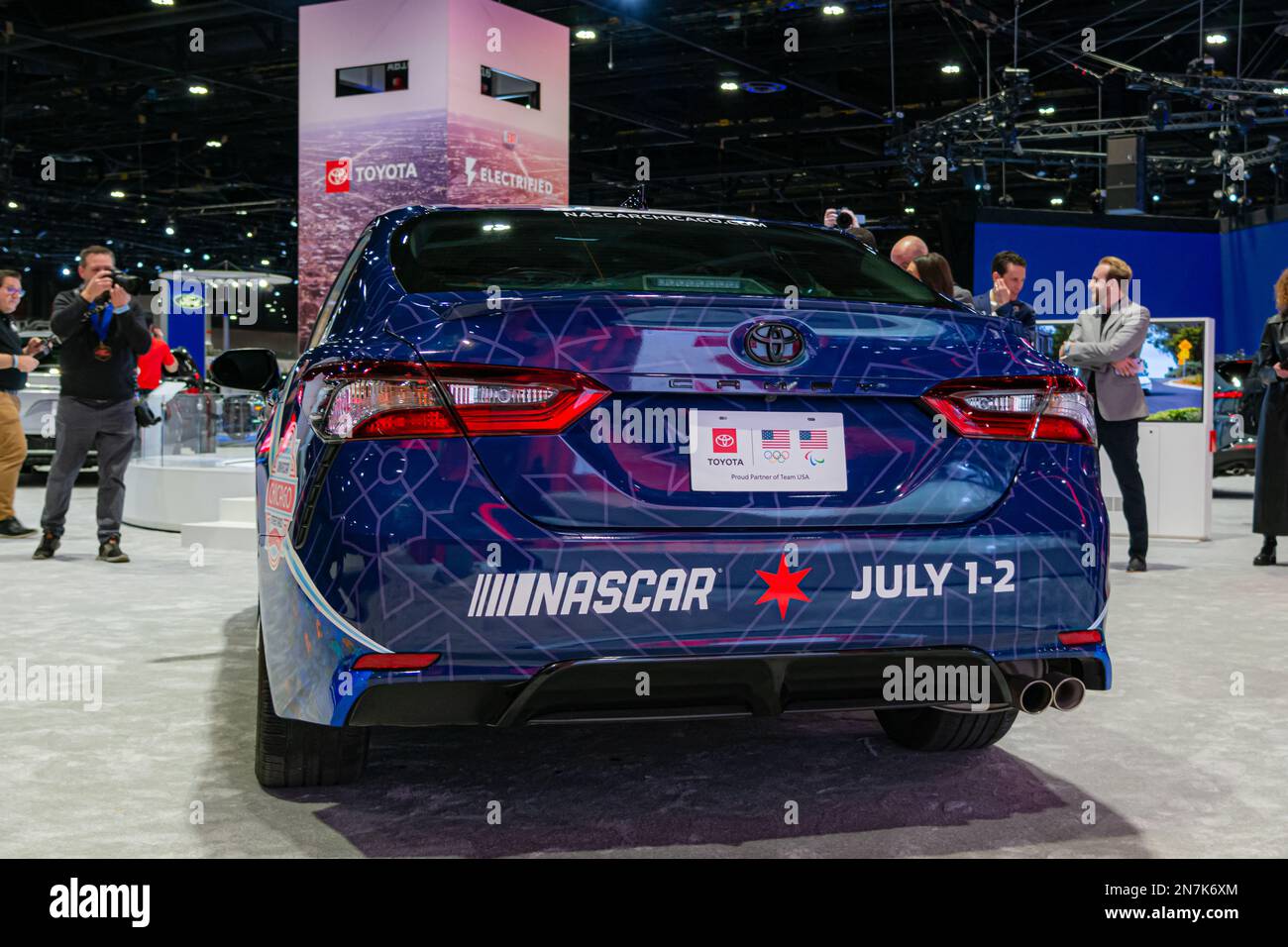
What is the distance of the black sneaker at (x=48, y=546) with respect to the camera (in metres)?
8.10

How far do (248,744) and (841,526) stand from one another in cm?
190

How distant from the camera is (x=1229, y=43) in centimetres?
1800

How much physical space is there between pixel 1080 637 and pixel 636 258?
1.27 meters

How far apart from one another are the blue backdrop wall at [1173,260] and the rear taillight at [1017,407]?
49.4 ft

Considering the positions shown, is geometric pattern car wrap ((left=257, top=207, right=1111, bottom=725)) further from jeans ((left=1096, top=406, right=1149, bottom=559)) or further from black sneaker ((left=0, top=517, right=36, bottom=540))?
black sneaker ((left=0, top=517, right=36, bottom=540))

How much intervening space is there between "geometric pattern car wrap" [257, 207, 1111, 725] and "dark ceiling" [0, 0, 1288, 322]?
13.3m

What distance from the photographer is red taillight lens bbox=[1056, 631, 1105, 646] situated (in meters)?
2.62

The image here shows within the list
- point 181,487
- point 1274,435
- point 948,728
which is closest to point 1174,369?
point 1274,435

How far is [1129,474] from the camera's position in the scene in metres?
7.84

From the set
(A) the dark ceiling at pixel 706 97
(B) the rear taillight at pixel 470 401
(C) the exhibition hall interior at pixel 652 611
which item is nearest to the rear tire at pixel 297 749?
(C) the exhibition hall interior at pixel 652 611

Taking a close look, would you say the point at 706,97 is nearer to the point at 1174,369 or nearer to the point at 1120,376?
the point at 1174,369

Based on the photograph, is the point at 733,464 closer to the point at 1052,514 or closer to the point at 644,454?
the point at 644,454

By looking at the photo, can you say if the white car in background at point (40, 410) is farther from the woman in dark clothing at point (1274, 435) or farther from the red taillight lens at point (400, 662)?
the red taillight lens at point (400, 662)
